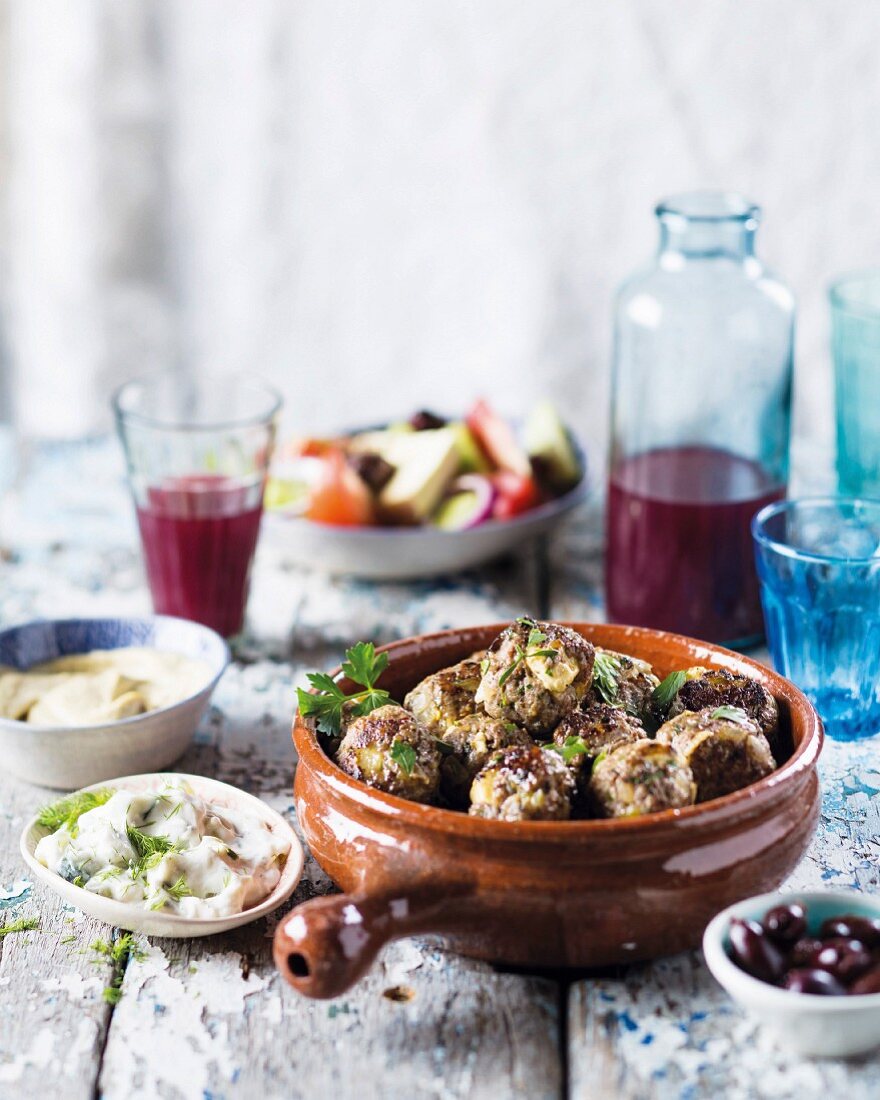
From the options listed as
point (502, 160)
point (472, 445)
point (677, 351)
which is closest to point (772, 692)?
point (677, 351)

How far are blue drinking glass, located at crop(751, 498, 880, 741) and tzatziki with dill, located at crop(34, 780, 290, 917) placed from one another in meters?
0.64

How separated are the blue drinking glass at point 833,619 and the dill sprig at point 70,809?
0.76 m

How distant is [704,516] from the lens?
5.81 feet

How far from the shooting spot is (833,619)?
156 centimetres

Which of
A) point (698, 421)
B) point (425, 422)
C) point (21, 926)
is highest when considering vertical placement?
point (698, 421)

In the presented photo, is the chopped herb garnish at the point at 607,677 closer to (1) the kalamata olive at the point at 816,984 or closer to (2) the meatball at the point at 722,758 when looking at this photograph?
(2) the meatball at the point at 722,758

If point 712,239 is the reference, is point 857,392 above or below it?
below

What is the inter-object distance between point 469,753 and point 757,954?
30 cm

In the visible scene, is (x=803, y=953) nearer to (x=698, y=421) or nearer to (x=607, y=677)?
(x=607, y=677)

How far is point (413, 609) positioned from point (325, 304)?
1.44 meters

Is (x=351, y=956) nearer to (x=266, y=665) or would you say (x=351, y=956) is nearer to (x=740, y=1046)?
(x=740, y=1046)

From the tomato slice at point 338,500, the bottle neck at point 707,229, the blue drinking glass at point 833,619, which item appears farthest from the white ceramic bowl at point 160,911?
the bottle neck at point 707,229

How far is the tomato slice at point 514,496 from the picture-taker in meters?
2.06

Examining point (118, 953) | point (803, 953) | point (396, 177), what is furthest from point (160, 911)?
point (396, 177)
